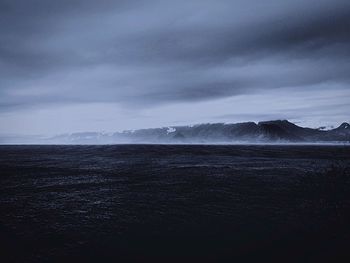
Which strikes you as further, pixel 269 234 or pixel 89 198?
pixel 89 198

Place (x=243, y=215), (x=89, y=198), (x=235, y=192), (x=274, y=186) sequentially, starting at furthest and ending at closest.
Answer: (x=274, y=186)
(x=235, y=192)
(x=89, y=198)
(x=243, y=215)

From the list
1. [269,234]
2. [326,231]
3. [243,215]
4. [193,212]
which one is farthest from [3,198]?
[326,231]

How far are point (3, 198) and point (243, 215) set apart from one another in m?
29.2

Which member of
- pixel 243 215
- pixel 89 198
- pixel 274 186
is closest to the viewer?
pixel 243 215

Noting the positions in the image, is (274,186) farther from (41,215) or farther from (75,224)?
(41,215)

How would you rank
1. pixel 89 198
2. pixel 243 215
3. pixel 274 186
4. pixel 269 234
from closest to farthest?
pixel 269 234 < pixel 243 215 < pixel 89 198 < pixel 274 186

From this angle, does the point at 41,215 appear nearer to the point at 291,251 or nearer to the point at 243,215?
the point at 243,215

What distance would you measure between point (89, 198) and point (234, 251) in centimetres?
2092

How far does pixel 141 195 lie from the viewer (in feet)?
112

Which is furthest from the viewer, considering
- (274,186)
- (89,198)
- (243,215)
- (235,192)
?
(274,186)

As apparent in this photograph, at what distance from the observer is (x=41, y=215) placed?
25547 millimetres

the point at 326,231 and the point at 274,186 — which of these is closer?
the point at 326,231

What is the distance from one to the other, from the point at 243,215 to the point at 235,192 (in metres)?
10.1

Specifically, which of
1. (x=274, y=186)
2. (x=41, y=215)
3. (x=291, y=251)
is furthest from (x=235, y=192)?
(x=41, y=215)
